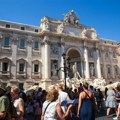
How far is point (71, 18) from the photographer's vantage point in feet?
96.1

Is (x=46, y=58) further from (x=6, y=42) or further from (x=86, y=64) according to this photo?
(x=86, y=64)

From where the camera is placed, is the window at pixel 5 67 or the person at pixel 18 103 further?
the window at pixel 5 67

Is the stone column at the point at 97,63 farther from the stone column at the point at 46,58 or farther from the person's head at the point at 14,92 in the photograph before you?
the person's head at the point at 14,92

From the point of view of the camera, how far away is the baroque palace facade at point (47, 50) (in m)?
23.1

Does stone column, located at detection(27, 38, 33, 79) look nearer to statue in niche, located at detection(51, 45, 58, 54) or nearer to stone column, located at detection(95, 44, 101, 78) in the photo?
statue in niche, located at detection(51, 45, 58, 54)

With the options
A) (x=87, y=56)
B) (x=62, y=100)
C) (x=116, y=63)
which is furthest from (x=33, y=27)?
(x=62, y=100)

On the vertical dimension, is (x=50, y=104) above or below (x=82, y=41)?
below

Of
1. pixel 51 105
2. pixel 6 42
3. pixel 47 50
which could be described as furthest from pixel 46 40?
pixel 51 105

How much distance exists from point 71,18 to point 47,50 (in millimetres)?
8241

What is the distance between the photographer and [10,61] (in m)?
23.0

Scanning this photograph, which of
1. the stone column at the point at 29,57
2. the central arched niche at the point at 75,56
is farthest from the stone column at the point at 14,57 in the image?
the central arched niche at the point at 75,56

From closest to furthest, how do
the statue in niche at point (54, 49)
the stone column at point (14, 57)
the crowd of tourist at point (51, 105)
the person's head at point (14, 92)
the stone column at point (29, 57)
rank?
the crowd of tourist at point (51, 105) → the person's head at point (14, 92) → the stone column at point (14, 57) → the stone column at point (29, 57) → the statue in niche at point (54, 49)

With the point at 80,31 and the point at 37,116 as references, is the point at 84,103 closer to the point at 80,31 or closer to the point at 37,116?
the point at 37,116

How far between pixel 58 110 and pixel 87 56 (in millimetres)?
25822
